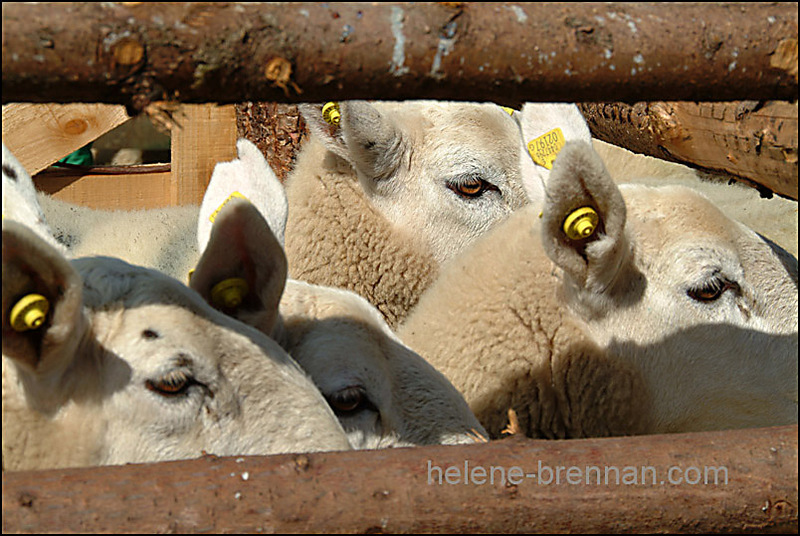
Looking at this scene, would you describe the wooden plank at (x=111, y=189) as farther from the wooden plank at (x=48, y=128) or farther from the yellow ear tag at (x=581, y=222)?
the yellow ear tag at (x=581, y=222)

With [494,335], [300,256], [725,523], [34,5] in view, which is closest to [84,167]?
[300,256]

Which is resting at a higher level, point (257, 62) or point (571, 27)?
point (571, 27)

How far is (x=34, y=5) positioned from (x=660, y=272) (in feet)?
7.04

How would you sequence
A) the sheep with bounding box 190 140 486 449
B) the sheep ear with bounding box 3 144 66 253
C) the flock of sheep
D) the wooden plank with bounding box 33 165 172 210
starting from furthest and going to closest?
the wooden plank with bounding box 33 165 172 210 < the sheep with bounding box 190 140 486 449 < the sheep ear with bounding box 3 144 66 253 < the flock of sheep

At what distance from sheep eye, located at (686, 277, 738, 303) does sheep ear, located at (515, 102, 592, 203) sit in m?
0.69

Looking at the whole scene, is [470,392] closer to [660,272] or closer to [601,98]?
[660,272]

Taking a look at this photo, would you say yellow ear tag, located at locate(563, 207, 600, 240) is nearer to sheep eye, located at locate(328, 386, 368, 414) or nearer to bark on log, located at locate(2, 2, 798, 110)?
sheep eye, located at locate(328, 386, 368, 414)

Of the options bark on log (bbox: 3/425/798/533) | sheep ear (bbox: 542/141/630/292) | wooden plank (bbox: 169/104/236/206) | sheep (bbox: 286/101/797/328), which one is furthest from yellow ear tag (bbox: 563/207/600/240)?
wooden plank (bbox: 169/104/236/206)

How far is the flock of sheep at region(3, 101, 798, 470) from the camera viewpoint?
79.9 inches

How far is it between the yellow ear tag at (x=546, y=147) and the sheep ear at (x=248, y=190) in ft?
3.30

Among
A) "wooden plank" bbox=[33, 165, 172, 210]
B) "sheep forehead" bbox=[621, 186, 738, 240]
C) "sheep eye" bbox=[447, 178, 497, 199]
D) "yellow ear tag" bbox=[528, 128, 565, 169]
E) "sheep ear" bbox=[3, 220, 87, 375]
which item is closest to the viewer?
"sheep ear" bbox=[3, 220, 87, 375]

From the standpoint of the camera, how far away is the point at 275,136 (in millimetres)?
5145

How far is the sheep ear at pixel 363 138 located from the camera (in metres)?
3.96

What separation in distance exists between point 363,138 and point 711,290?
1.65 metres
